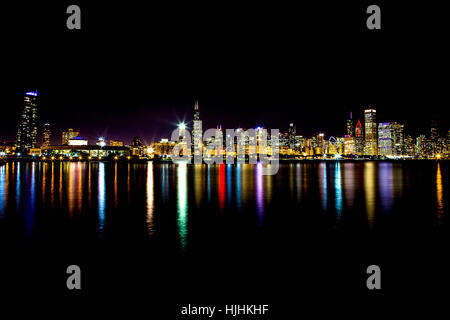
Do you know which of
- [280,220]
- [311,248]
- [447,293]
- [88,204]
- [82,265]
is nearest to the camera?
[447,293]

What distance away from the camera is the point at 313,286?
7074 millimetres

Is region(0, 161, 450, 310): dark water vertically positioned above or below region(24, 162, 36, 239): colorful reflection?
below

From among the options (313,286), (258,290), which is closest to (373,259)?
(313,286)

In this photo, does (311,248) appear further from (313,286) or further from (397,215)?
(397,215)

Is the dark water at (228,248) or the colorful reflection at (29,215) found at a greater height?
the colorful reflection at (29,215)

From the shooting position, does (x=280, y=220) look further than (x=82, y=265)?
Yes

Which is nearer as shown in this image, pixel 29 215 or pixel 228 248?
pixel 228 248

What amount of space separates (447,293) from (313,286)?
263 cm

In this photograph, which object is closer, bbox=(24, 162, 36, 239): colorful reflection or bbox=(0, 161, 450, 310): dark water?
bbox=(0, 161, 450, 310): dark water

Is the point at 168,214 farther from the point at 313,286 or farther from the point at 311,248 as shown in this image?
the point at 313,286

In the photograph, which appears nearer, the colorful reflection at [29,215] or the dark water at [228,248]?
the dark water at [228,248]

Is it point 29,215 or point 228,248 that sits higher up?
point 29,215
